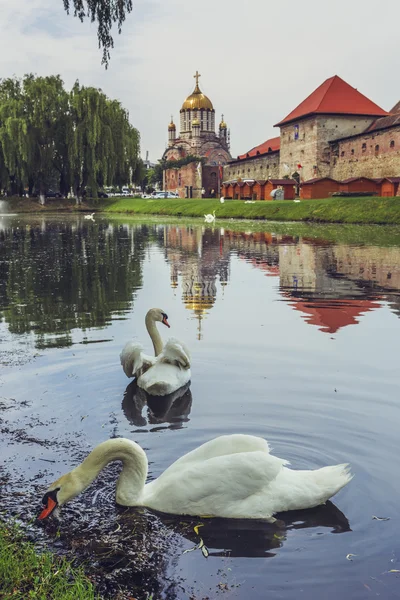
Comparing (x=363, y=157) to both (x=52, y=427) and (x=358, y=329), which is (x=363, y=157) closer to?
(x=358, y=329)

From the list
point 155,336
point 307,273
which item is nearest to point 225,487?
point 155,336

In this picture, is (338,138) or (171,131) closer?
(338,138)

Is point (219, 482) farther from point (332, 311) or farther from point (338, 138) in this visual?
point (338, 138)

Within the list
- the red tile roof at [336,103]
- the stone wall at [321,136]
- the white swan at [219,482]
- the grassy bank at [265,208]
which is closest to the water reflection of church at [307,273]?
the white swan at [219,482]

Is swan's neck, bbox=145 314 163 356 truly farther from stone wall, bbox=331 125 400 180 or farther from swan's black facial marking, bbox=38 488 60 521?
stone wall, bbox=331 125 400 180

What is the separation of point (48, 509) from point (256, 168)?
82745mm

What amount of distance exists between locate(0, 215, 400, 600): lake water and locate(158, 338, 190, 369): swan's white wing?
0.33 m

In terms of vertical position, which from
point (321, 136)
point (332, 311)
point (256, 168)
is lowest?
point (332, 311)

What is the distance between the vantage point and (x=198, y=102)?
419 feet

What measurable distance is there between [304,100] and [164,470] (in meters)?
75.3

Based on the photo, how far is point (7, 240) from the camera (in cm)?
2678

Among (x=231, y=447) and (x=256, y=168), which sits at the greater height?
(x=256, y=168)

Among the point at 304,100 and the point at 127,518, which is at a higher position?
the point at 304,100

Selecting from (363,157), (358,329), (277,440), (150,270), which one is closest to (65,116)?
(363,157)
